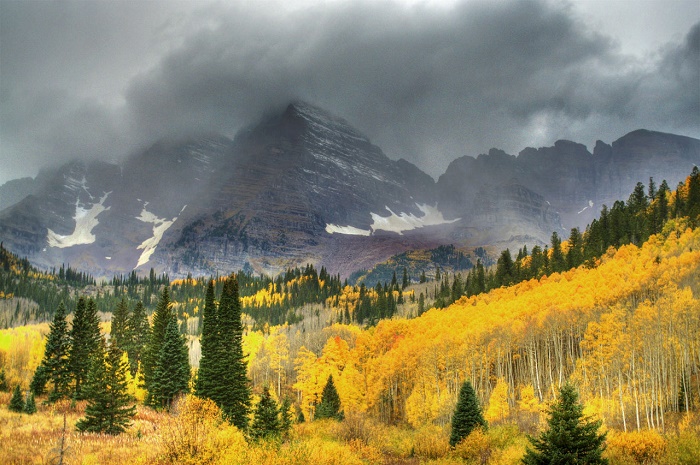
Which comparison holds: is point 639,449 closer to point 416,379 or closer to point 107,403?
point 107,403

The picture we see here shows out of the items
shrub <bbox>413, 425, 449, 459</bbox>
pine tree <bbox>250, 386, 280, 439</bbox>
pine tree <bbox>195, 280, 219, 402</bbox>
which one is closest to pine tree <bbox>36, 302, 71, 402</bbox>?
pine tree <bbox>195, 280, 219, 402</bbox>

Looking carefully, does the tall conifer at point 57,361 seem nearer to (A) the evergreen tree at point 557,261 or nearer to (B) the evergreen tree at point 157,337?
(B) the evergreen tree at point 157,337

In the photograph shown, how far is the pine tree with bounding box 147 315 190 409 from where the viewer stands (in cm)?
6062

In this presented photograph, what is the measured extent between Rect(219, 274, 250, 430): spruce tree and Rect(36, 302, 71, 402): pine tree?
21.4m

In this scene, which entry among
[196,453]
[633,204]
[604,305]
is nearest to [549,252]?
[633,204]

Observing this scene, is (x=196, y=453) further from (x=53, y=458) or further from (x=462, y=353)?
(x=462, y=353)

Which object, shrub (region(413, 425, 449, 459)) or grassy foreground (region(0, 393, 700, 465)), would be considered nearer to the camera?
grassy foreground (region(0, 393, 700, 465))

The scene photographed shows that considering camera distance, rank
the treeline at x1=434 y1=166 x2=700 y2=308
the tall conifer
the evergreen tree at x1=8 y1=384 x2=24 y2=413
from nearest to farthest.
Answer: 1. the evergreen tree at x1=8 y1=384 x2=24 y2=413
2. the tall conifer
3. the treeline at x1=434 y1=166 x2=700 y2=308

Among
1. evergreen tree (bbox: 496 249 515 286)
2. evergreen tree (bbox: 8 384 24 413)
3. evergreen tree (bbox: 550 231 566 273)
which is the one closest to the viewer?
evergreen tree (bbox: 8 384 24 413)

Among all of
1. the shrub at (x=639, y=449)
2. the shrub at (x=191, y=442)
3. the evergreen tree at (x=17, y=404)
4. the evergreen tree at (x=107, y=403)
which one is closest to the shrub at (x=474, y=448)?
the shrub at (x=639, y=449)

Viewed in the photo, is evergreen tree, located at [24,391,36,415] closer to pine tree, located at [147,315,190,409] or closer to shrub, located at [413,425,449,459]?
pine tree, located at [147,315,190,409]

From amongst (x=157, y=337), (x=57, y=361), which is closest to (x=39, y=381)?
(x=57, y=361)

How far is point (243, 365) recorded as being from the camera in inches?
2362

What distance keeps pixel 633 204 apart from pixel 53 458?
169m
